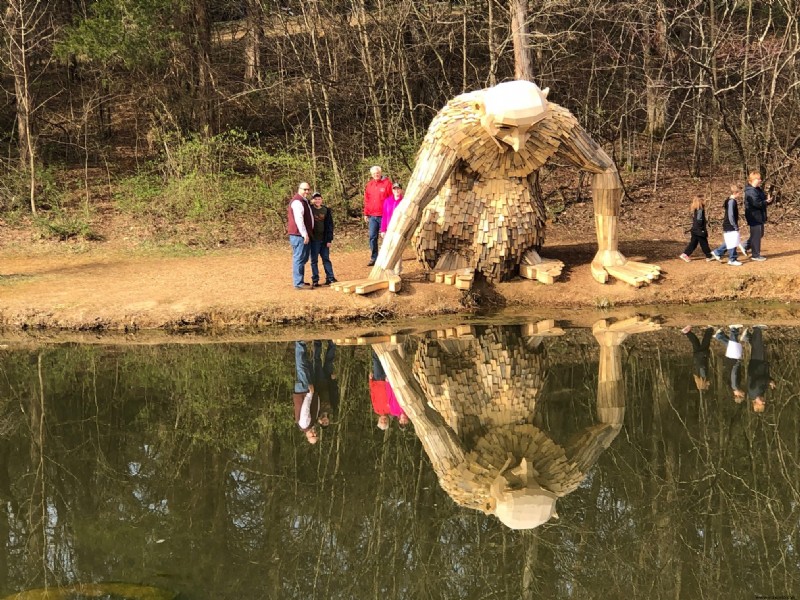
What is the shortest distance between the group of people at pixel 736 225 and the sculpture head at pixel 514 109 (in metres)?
2.92

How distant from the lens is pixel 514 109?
29.2ft

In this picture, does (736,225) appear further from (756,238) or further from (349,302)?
(349,302)

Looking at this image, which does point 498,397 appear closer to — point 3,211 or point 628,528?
point 628,528

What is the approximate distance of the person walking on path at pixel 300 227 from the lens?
402 inches

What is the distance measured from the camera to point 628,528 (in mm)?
5066

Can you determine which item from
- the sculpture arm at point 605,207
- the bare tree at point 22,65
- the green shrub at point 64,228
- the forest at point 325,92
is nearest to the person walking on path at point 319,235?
the sculpture arm at point 605,207

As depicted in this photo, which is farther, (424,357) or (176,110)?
(176,110)

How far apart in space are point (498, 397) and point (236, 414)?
6.74ft

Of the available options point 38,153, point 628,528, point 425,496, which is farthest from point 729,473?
point 38,153

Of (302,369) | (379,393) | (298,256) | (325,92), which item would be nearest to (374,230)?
(298,256)

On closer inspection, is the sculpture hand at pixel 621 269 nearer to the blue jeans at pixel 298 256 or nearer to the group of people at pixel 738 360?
the group of people at pixel 738 360

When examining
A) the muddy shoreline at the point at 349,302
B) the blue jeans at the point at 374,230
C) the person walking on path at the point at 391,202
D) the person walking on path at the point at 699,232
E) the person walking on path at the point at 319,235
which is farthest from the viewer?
the blue jeans at the point at 374,230

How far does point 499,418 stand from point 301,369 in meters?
2.21

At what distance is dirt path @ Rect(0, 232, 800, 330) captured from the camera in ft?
32.6
